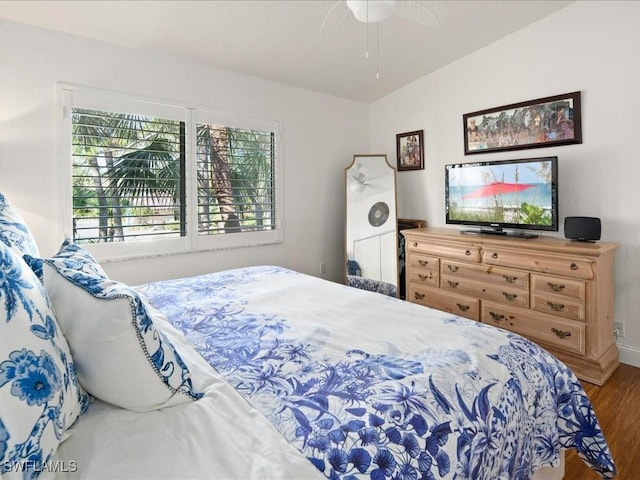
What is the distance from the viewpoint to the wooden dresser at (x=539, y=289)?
249 cm

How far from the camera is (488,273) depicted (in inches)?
119

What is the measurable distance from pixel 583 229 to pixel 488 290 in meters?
0.81

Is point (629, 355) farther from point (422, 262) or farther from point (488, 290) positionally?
point (422, 262)

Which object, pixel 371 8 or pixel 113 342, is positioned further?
pixel 371 8

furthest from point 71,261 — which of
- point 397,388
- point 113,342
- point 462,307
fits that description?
point 462,307

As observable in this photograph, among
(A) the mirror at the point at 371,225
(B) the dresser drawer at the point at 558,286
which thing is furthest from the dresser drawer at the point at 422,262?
(B) the dresser drawer at the point at 558,286

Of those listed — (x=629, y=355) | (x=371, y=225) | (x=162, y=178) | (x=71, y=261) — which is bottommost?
(x=629, y=355)

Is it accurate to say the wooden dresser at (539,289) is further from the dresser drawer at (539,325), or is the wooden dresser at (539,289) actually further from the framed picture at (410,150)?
the framed picture at (410,150)

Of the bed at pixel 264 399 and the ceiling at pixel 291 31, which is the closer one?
the bed at pixel 264 399

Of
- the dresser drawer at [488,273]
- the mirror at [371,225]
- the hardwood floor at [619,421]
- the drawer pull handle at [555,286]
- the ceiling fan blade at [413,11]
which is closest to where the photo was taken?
the hardwood floor at [619,421]

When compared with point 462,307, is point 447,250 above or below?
above

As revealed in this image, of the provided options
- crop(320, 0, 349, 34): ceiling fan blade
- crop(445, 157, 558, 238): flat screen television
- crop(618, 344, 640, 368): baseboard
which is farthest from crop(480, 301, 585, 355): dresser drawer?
crop(320, 0, 349, 34): ceiling fan blade

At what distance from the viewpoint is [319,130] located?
425 centimetres

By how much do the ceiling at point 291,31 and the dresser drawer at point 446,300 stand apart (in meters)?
2.17
